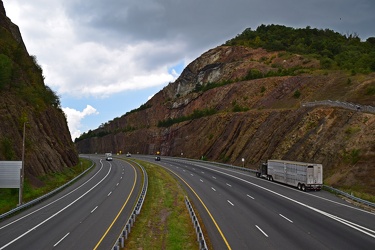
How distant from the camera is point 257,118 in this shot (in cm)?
6569

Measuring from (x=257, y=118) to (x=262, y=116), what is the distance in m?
1.18

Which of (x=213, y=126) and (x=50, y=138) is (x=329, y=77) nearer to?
(x=213, y=126)

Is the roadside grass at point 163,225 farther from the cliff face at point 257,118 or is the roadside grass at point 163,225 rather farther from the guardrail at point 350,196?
the cliff face at point 257,118

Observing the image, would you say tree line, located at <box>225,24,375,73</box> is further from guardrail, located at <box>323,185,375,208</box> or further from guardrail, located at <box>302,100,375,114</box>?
guardrail, located at <box>323,185,375,208</box>

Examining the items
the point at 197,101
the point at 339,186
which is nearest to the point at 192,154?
the point at 197,101

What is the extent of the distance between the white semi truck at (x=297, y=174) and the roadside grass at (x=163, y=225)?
13374 millimetres

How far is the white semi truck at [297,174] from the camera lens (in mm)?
34500

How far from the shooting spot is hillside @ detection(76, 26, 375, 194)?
132 feet

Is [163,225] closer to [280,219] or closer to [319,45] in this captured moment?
[280,219]

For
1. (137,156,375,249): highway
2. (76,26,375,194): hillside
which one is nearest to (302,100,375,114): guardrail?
(76,26,375,194): hillside

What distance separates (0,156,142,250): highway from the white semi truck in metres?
18.2

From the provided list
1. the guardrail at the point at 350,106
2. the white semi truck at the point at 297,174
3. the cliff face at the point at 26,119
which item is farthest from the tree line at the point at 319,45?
the cliff face at the point at 26,119

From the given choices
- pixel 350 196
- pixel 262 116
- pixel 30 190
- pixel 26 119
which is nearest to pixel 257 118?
pixel 262 116

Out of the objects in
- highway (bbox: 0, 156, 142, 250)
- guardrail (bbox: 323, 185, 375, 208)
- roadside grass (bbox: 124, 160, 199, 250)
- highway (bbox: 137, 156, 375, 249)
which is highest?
guardrail (bbox: 323, 185, 375, 208)
